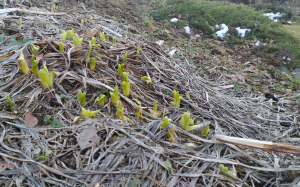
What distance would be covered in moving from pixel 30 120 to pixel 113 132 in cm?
68

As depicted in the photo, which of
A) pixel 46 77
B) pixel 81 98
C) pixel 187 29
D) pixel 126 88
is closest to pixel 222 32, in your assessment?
pixel 187 29

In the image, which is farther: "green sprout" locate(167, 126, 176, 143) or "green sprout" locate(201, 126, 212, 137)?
"green sprout" locate(201, 126, 212, 137)

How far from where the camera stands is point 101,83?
1926mm

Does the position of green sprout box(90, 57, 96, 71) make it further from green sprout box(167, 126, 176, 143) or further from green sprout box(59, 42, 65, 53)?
green sprout box(167, 126, 176, 143)

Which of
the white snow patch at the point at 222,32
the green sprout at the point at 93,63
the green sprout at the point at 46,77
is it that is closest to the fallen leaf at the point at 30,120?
the green sprout at the point at 46,77

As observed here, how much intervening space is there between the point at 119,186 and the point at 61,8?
13.0 ft

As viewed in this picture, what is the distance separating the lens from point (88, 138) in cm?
148

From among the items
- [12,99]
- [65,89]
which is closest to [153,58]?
[65,89]

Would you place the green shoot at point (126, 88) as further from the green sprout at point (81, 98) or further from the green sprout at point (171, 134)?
the green sprout at point (171, 134)

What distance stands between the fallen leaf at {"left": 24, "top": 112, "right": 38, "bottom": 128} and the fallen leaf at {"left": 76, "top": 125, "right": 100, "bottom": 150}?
1.23 feet

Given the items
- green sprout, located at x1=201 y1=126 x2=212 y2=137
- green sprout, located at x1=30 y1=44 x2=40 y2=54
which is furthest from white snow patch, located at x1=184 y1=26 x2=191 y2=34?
green sprout, located at x1=30 y1=44 x2=40 y2=54

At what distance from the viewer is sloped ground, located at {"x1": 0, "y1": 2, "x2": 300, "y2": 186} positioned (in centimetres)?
132

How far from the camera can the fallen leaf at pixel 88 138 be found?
1.44 metres

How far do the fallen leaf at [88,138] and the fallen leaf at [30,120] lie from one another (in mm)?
375
